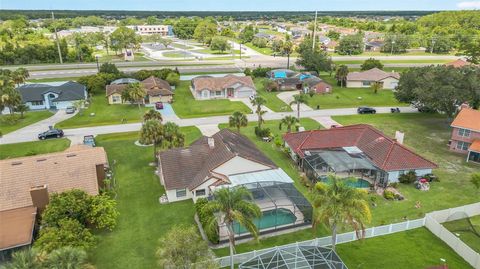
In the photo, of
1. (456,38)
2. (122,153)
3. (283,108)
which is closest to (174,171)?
(122,153)

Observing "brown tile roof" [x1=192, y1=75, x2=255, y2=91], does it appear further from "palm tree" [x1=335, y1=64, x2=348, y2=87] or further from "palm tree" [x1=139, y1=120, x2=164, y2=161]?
"palm tree" [x1=139, y1=120, x2=164, y2=161]

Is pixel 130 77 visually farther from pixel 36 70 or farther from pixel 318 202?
pixel 318 202

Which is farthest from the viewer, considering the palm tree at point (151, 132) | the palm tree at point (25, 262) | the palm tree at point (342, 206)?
the palm tree at point (151, 132)

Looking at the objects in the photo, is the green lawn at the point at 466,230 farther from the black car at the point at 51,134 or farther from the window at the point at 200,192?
the black car at the point at 51,134

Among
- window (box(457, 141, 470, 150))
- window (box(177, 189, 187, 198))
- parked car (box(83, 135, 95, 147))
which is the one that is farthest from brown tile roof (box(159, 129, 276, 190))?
window (box(457, 141, 470, 150))

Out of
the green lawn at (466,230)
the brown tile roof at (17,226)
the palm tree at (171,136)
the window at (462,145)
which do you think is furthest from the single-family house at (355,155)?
the brown tile roof at (17,226)
